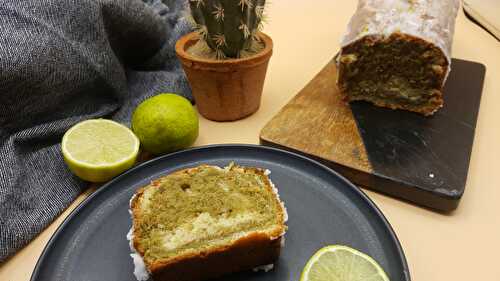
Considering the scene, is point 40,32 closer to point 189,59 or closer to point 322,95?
point 189,59

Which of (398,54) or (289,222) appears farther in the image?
(398,54)

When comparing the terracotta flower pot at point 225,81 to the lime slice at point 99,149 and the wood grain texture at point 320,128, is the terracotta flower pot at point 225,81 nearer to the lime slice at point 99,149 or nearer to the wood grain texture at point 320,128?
the wood grain texture at point 320,128

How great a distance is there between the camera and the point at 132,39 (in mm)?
1636

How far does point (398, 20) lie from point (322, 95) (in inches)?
16.3

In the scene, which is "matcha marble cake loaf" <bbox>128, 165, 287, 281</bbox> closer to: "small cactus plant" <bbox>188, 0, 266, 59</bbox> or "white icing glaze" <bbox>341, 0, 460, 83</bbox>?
"small cactus plant" <bbox>188, 0, 266, 59</bbox>

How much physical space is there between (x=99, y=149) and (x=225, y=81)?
52cm

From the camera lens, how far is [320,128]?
149 centimetres

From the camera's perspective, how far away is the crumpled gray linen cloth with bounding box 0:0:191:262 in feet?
3.77

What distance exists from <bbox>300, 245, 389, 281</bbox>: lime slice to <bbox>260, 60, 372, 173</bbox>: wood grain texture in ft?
1.38

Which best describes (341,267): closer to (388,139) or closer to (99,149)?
(388,139)

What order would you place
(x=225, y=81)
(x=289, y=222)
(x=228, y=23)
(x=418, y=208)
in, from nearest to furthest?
1. (x=289, y=222)
2. (x=418, y=208)
3. (x=228, y=23)
4. (x=225, y=81)

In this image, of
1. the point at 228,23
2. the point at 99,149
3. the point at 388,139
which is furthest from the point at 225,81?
the point at 388,139

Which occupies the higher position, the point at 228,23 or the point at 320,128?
the point at 228,23

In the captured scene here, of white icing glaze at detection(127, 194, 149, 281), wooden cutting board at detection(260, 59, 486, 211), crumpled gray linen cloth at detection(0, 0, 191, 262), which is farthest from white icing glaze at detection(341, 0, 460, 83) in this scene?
white icing glaze at detection(127, 194, 149, 281)
